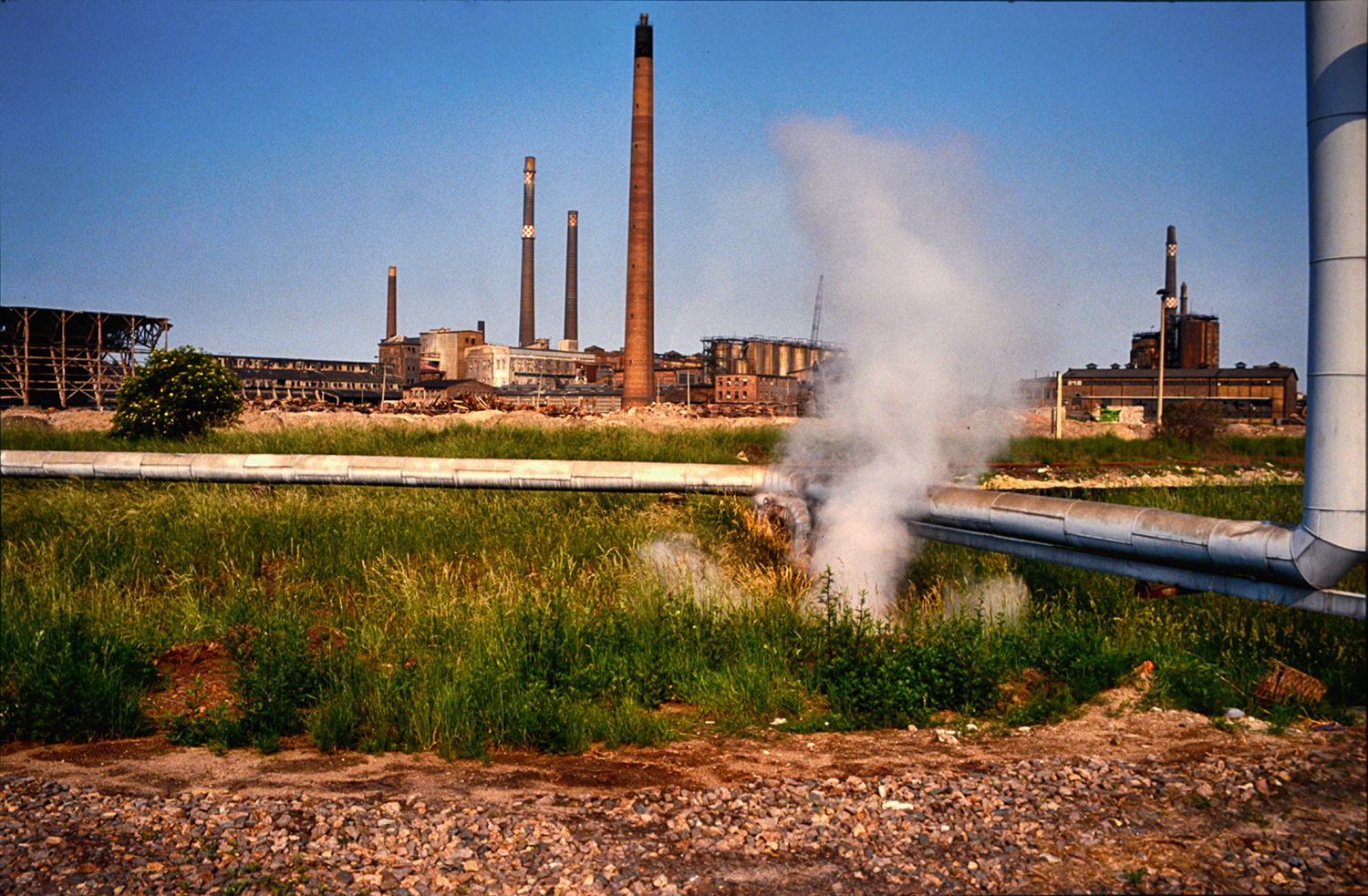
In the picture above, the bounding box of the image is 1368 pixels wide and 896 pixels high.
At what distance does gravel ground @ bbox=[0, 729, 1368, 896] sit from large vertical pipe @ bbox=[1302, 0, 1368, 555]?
79cm

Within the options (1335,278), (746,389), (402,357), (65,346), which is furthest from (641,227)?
(402,357)

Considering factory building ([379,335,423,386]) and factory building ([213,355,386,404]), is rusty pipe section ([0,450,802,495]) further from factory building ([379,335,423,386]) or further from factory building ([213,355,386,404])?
factory building ([379,335,423,386])

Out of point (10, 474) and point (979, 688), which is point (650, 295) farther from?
point (979, 688)

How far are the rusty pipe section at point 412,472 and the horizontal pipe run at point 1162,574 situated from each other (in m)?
1.58

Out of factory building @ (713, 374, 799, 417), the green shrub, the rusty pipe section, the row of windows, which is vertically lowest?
the rusty pipe section

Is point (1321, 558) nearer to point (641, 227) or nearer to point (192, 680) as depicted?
point (192, 680)

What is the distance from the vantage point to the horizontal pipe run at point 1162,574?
3.48m

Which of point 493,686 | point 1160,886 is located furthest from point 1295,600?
point 493,686

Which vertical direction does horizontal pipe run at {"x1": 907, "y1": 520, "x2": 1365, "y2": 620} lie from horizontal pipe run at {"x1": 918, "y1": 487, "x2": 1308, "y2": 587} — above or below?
below

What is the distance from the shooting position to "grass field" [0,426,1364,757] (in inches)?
192

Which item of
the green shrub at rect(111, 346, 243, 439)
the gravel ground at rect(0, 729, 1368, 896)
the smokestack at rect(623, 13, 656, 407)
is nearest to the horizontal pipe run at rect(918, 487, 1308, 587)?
the gravel ground at rect(0, 729, 1368, 896)

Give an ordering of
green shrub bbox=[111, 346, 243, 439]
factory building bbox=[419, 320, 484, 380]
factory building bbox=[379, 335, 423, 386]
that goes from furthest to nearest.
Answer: factory building bbox=[419, 320, 484, 380] < factory building bbox=[379, 335, 423, 386] < green shrub bbox=[111, 346, 243, 439]

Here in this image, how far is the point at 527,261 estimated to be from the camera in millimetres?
69875

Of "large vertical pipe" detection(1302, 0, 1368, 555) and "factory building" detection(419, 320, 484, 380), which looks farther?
"factory building" detection(419, 320, 484, 380)
